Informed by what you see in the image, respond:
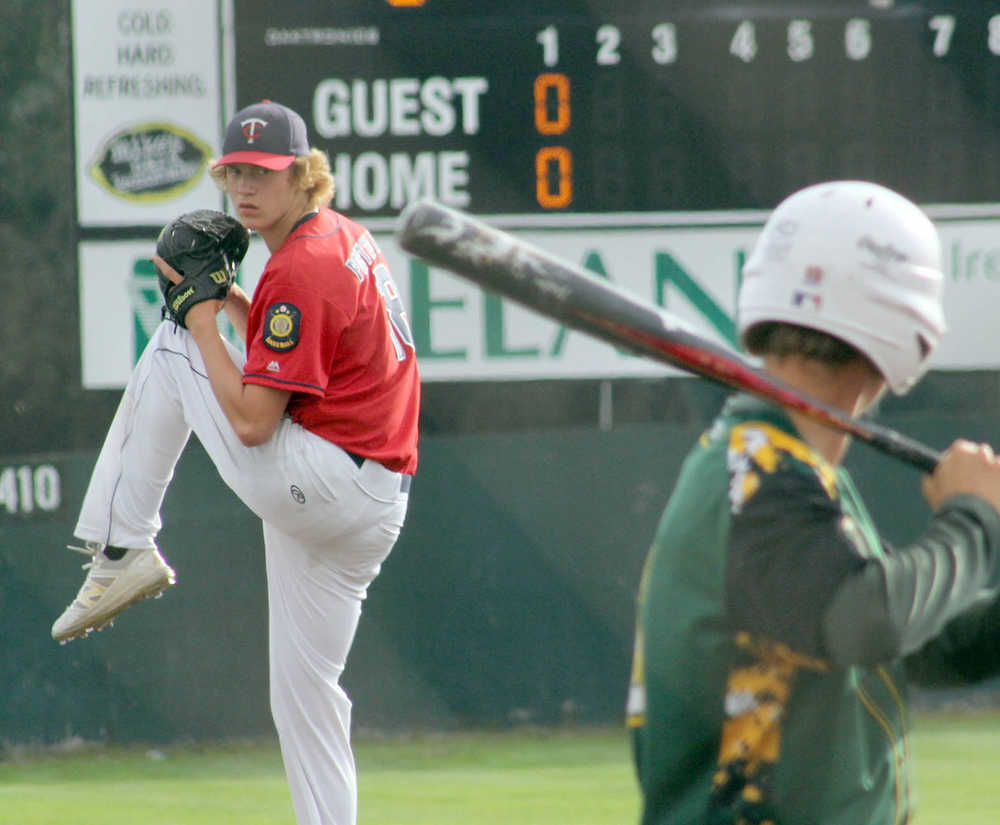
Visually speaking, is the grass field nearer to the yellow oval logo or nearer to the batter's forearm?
the yellow oval logo

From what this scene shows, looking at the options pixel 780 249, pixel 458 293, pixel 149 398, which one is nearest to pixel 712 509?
pixel 780 249

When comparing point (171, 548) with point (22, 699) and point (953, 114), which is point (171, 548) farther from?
point (953, 114)

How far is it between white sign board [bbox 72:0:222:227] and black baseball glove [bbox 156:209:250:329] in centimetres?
254

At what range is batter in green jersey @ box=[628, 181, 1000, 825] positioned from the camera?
1.72 m

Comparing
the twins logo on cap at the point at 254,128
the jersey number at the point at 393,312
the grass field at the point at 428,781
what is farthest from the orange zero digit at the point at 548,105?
the twins logo on cap at the point at 254,128

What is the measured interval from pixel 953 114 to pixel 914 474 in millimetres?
1380

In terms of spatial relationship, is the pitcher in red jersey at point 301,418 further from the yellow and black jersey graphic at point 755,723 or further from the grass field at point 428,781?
the yellow and black jersey graphic at point 755,723

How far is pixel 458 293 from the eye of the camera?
6719mm

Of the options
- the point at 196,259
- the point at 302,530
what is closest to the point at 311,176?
the point at 196,259

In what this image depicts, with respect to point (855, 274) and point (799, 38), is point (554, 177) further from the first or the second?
point (855, 274)

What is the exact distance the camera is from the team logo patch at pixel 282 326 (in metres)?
3.85

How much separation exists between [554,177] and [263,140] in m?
2.69

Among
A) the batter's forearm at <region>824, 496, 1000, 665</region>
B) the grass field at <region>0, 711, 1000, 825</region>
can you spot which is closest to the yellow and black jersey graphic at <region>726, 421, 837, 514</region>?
the batter's forearm at <region>824, 496, 1000, 665</region>

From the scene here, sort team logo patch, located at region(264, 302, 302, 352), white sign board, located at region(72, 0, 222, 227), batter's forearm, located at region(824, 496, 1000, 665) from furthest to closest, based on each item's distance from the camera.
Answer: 1. white sign board, located at region(72, 0, 222, 227)
2. team logo patch, located at region(264, 302, 302, 352)
3. batter's forearm, located at region(824, 496, 1000, 665)
